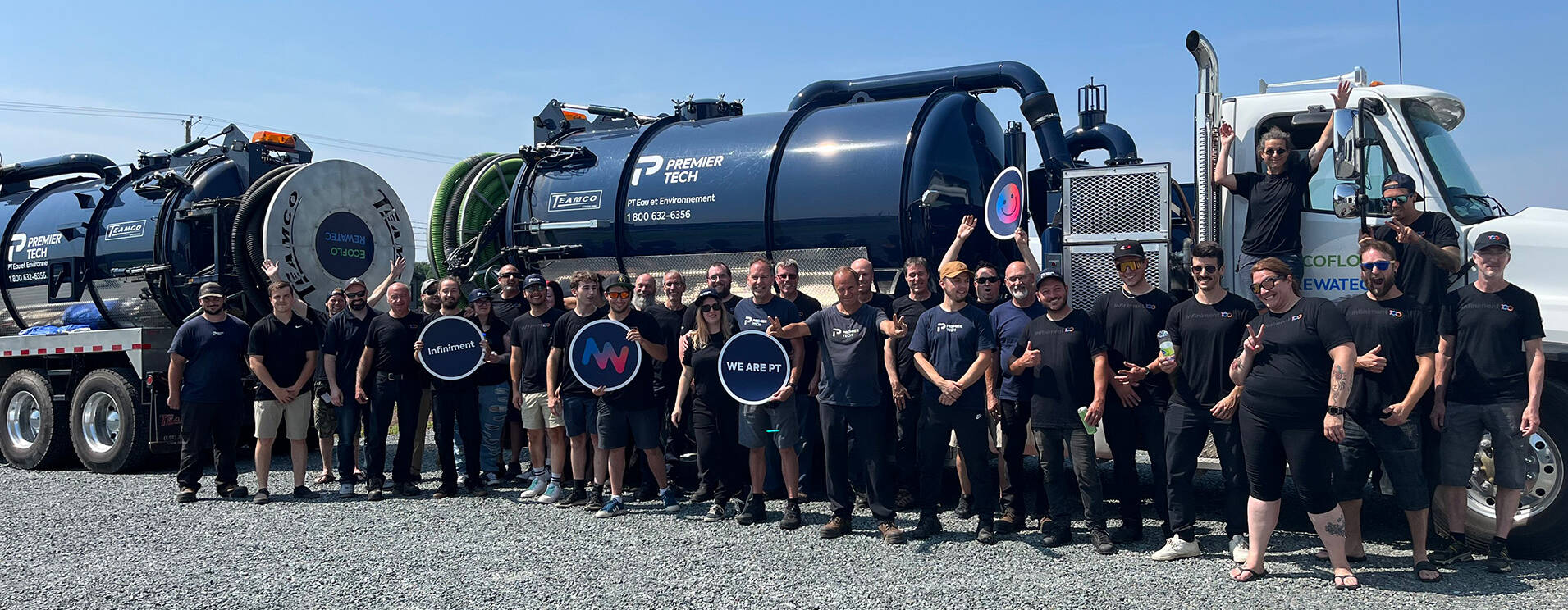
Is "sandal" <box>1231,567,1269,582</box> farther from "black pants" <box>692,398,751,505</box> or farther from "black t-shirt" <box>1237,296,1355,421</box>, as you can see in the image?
"black pants" <box>692,398,751,505</box>

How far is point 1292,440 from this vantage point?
5812 millimetres

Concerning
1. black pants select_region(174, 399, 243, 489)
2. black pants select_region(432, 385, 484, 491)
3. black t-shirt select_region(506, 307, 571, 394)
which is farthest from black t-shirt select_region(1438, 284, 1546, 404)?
black pants select_region(174, 399, 243, 489)

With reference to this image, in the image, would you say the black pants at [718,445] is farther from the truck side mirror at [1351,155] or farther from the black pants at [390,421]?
the truck side mirror at [1351,155]

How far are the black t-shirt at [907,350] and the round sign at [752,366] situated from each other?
A: 2.18 feet

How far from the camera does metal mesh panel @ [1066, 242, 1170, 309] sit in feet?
24.4

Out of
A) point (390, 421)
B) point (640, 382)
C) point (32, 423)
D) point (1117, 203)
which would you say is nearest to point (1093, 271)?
→ point (1117, 203)

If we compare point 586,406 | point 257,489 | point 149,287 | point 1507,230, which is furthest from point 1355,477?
point 149,287

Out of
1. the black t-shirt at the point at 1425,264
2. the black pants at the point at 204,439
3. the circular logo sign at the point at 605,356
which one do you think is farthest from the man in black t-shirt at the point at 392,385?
the black t-shirt at the point at 1425,264

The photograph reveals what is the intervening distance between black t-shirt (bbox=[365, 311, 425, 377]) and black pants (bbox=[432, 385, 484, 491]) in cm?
33

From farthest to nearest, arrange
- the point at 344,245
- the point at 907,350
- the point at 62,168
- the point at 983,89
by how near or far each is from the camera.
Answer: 1. the point at 62,168
2. the point at 344,245
3. the point at 983,89
4. the point at 907,350

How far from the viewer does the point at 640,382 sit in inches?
315

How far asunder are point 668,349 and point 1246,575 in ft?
13.7

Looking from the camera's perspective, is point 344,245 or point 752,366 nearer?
point 752,366

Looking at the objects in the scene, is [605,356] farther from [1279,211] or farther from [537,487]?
[1279,211]
